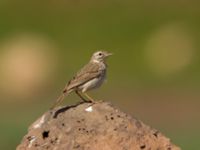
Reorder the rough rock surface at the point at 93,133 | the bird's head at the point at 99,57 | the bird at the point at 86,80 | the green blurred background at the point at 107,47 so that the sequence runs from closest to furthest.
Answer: the rough rock surface at the point at 93,133 → the bird at the point at 86,80 → the bird's head at the point at 99,57 → the green blurred background at the point at 107,47

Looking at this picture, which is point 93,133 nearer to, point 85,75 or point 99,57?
point 85,75

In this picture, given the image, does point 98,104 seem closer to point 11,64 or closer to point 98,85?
point 98,85

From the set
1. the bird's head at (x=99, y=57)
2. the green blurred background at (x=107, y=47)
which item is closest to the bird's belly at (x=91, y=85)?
the bird's head at (x=99, y=57)

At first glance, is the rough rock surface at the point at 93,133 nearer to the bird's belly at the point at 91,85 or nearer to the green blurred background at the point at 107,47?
the bird's belly at the point at 91,85

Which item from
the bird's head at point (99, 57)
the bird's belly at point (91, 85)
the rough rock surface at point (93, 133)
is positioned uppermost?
the bird's head at point (99, 57)

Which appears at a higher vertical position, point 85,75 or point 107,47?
point 107,47

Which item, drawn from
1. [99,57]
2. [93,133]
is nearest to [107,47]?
[99,57]

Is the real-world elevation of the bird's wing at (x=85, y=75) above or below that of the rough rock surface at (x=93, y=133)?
above
